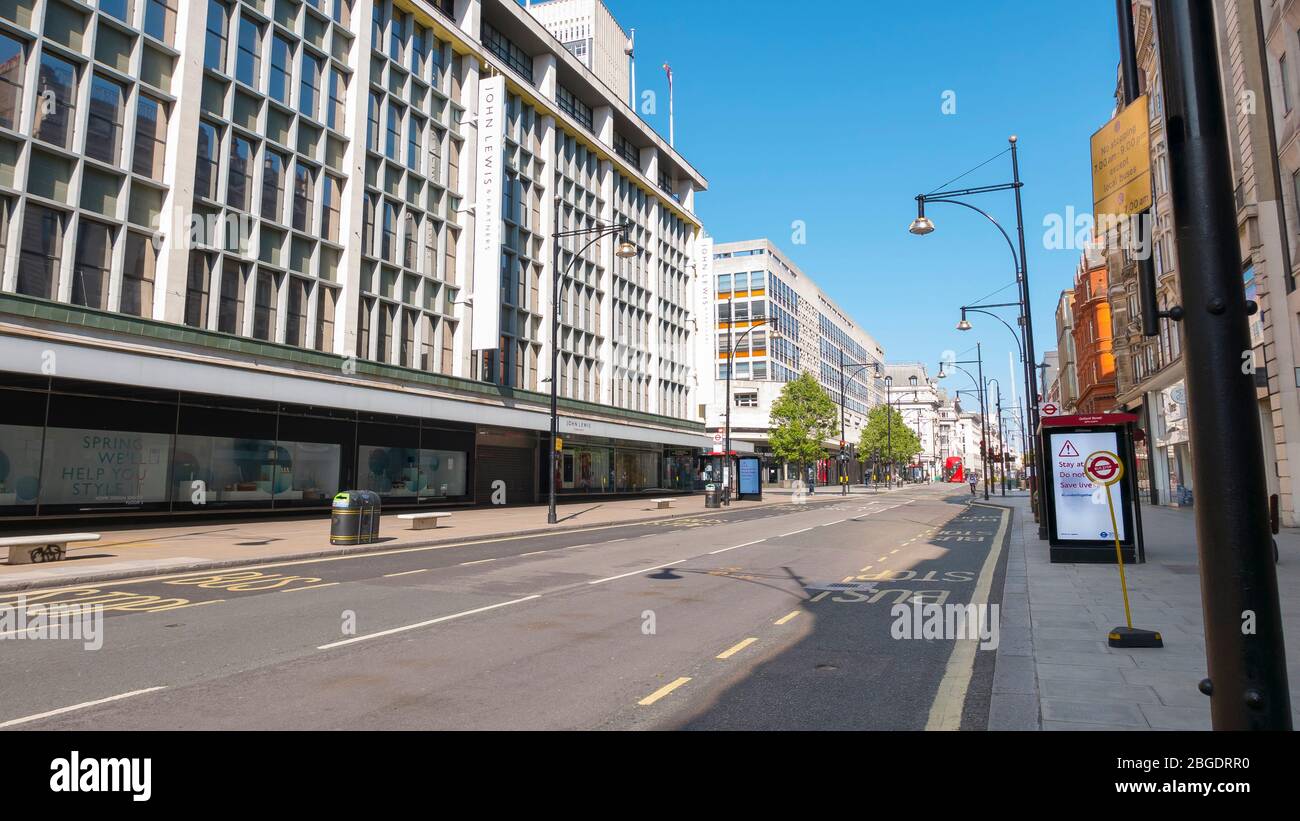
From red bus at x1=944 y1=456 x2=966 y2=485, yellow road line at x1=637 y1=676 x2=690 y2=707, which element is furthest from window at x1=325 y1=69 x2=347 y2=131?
red bus at x1=944 y1=456 x2=966 y2=485

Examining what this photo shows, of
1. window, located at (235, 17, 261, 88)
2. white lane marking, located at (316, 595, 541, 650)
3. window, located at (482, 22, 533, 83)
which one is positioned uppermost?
window, located at (482, 22, 533, 83)

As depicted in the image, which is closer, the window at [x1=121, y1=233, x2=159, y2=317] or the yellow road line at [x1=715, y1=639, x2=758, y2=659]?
the yellow road line at [x1=715, y1=639, x2=758, y2=659]

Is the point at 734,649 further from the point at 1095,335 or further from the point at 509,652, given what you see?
the point at 1095,335

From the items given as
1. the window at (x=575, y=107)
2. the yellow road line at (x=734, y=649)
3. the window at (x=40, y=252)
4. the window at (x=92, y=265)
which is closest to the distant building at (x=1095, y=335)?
the window at (x=575, y=107)

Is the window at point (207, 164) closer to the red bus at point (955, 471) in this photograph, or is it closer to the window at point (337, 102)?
the window at point (337, 102)

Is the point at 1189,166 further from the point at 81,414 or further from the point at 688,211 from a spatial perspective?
the point at 688,211

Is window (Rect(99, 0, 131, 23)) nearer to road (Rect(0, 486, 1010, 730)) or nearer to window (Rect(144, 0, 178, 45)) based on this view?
window (Rect(144, 0, 178, 45))

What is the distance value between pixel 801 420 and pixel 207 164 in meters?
50.9

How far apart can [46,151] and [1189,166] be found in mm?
24377

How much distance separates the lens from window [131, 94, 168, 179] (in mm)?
21203

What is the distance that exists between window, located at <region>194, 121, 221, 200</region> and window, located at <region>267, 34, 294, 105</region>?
2927 millimetres

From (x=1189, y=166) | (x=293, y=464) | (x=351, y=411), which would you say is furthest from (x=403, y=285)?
(x=1189, y=166)

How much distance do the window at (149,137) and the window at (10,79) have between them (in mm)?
2683
